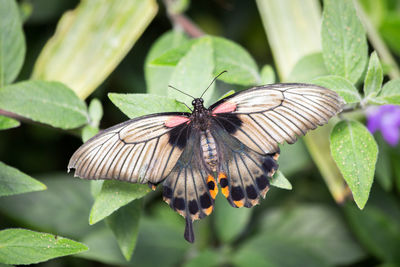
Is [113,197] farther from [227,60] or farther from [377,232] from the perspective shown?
[377,232]

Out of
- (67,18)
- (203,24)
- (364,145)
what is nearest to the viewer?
(364,145)

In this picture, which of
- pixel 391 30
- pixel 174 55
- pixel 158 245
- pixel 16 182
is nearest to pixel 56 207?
pixel 158 245

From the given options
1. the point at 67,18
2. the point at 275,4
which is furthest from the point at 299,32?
the point at 67,18

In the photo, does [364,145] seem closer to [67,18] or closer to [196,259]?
[196,259]

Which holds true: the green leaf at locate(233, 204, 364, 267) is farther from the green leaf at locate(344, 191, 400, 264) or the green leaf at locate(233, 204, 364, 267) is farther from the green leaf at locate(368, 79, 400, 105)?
the green leaf at locate(368, 79, 400, 105)

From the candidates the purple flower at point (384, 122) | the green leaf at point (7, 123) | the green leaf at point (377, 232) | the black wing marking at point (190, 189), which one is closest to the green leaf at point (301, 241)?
the green leaf at point (377, 232)
